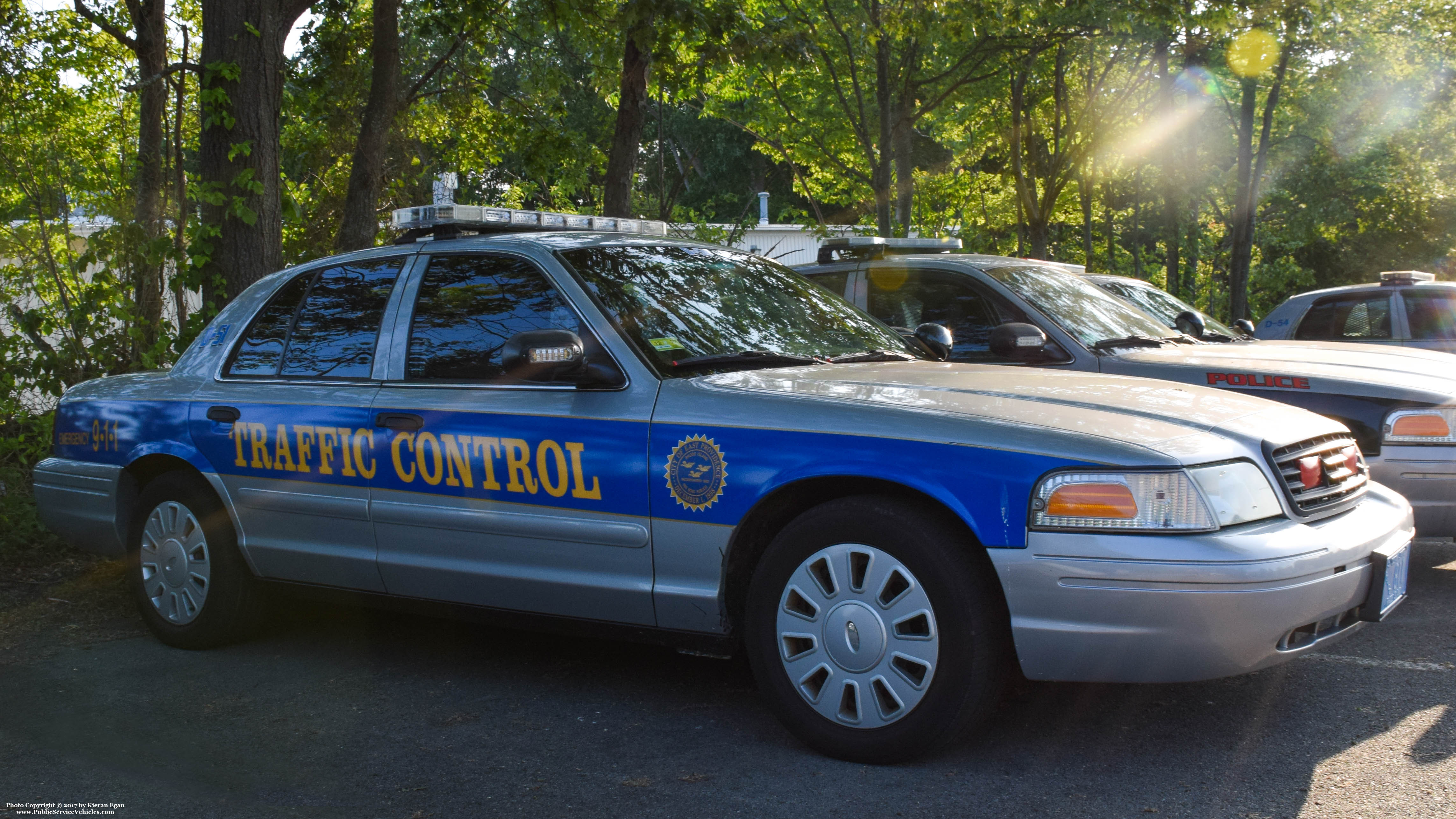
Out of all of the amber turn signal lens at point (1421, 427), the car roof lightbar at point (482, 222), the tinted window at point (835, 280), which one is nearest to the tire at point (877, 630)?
the car roof lightbar at point (482, 222)

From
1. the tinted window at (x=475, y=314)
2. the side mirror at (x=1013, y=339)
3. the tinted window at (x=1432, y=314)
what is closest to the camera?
the tinted window at (x=475, y=314)

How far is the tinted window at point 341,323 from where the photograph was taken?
185 inches

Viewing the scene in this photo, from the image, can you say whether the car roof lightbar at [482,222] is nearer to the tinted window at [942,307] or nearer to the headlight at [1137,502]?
the headlight at [1137,502]

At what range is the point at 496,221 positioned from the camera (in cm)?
498

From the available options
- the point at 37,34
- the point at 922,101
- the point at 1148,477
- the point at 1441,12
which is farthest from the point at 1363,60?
the point at 1148,477

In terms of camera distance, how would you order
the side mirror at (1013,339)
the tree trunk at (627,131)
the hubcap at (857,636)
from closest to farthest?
the hubcap at (857,636) < the side mirror at (1013,339) < the tree trunk at (627,131)

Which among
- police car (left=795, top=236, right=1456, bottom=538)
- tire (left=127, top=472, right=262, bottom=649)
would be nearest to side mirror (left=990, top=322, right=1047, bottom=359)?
police car (left=795, top=236, right=1456, bottom=538)

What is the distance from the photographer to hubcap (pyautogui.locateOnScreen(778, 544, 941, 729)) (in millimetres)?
3385

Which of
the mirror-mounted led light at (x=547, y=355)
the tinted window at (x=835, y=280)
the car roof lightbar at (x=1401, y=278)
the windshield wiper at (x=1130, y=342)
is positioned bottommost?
the windshield wiper at (x=1130, y=342)

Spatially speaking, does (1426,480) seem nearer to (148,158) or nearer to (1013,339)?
(1013,339)

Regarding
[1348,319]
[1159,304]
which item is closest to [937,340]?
[1159,304]

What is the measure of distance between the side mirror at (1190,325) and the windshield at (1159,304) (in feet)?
0.29

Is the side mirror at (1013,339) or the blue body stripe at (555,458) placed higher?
the side mirror at (1013,339)

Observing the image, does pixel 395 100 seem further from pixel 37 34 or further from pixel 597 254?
pixel 597 254
